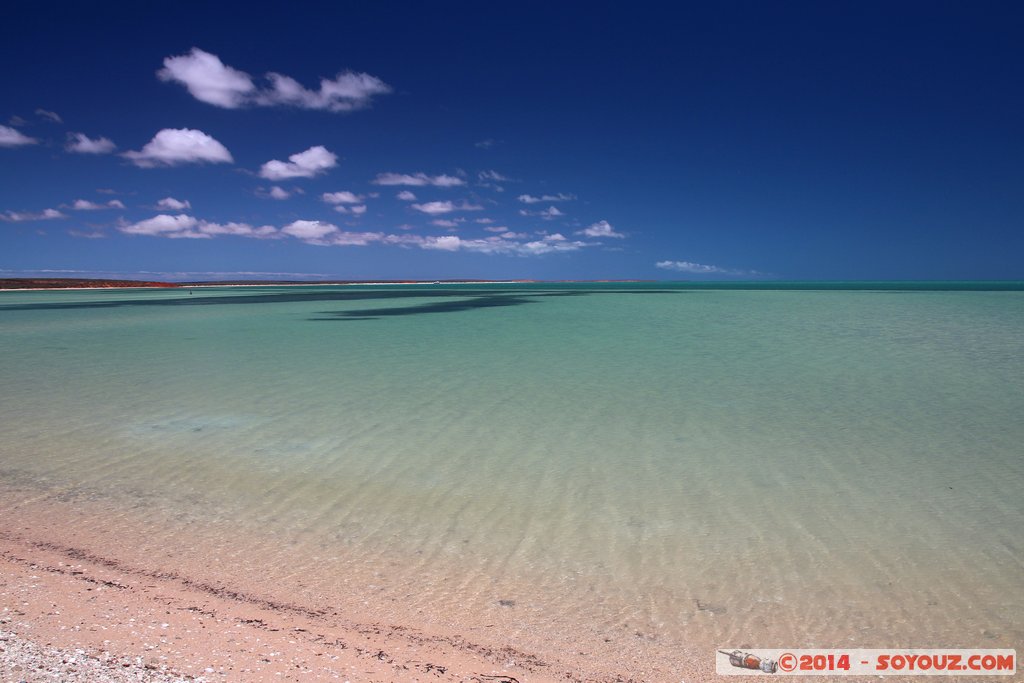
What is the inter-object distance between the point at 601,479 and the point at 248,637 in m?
2.85

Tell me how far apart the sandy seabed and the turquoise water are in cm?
18

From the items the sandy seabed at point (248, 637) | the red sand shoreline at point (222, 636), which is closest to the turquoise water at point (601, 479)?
the sandy seabed at point (248, 637)

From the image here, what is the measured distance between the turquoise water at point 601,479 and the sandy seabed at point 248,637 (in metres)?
0.18

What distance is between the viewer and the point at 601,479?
450 cm

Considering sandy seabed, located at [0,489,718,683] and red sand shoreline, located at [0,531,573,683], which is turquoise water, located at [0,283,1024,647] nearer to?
sandy seabed, located at [0,489,718,683]

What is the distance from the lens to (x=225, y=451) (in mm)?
5219

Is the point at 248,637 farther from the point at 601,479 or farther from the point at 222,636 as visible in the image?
the point at 601,479

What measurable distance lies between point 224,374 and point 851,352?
40.6 feet

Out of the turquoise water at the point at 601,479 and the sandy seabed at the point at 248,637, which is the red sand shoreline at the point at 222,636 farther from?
the turquoise water at the point at 601,479

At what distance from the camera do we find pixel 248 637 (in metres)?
2.40

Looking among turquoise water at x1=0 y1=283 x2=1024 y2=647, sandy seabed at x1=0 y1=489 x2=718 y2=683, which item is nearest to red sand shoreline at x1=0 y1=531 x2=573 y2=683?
sandy seabed at x1=0 y1=489 x2=718 y2=683

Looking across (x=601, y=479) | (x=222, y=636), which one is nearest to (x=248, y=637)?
(x=222, y=636)

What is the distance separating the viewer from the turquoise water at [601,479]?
9.44ft

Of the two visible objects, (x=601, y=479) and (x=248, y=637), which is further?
(x=601, y=479)
